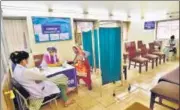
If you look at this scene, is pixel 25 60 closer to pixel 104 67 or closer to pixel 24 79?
pixel 24 79

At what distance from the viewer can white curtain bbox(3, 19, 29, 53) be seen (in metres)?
2.62

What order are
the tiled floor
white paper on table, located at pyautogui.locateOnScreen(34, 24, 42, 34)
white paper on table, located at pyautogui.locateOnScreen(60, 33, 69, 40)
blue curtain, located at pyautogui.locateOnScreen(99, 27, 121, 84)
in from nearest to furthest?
the tiled floor → blue curtain, located at pyautogui.locateOnScreen(99, 27, 121, 84) → white paper on table, located at pyautogui.locateOnScreen(34, 24, 42, 34) → white paper on table, located at pyautogui.locateOnScreen(60, 33, 69, 40)

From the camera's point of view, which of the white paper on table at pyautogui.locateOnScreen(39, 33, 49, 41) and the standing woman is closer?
the standing woman

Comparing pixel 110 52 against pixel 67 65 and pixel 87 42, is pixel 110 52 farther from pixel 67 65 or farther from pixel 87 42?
pixel 87 42

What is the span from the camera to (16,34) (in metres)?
2.73

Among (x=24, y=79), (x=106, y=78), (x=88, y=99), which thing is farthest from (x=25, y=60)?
(x=106, y=78)

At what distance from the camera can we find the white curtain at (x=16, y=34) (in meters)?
2.62

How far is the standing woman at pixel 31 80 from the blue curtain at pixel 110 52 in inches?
39.9

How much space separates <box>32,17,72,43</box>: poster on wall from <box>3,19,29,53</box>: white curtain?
24cm

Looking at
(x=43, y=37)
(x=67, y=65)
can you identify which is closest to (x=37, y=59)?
(x=43, y=37)

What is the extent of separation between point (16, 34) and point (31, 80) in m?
1.66

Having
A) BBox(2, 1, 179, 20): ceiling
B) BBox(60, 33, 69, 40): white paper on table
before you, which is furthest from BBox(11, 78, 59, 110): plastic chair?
BBox(60, 33, 69, 40): white paper on table

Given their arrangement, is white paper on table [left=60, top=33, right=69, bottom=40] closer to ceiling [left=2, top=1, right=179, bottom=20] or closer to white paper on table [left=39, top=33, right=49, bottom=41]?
white paper on table [left=39, top=33, right=49, bottom=41]

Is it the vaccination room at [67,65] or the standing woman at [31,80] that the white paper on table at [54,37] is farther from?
the standing woman at [31,80]
